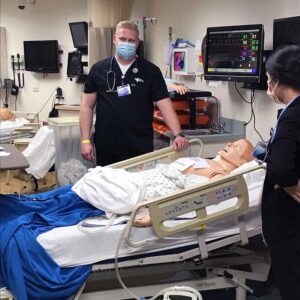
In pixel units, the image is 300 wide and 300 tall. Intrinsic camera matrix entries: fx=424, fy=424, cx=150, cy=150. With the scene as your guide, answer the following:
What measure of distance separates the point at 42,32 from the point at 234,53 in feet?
13.7

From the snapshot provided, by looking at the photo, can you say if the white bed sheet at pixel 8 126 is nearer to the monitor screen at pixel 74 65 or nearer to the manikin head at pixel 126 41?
the monitor screen at pixel 74 65

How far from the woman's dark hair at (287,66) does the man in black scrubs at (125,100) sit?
3.84 ft

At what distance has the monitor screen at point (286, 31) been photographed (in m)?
2.56

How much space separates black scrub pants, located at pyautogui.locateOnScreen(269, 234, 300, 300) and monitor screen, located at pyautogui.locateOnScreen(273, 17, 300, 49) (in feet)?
4.52

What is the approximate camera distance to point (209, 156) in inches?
132

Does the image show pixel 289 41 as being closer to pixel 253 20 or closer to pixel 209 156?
pixel 253 20

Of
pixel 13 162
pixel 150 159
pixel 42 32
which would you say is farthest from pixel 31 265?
pixel 42 32

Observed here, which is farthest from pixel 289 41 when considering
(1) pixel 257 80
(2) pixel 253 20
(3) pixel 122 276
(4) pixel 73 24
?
(4) pixel 73 24

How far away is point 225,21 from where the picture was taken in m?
3.56

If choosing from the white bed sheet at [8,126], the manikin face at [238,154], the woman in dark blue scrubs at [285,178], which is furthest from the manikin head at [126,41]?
the white bed sheet at [8,126]

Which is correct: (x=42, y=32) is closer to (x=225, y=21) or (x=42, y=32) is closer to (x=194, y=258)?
(x=225, y=21)

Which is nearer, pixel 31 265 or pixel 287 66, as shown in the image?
pixel 287 66

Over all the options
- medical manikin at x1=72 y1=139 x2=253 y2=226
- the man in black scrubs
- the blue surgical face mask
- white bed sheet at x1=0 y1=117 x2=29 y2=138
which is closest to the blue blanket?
medical manikin at x1=72 y1=139 x2=253 y2=226

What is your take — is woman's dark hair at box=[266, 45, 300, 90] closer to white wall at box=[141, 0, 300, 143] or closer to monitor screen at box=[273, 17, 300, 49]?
monitor screen at box=[273, 17, 300, 49]
